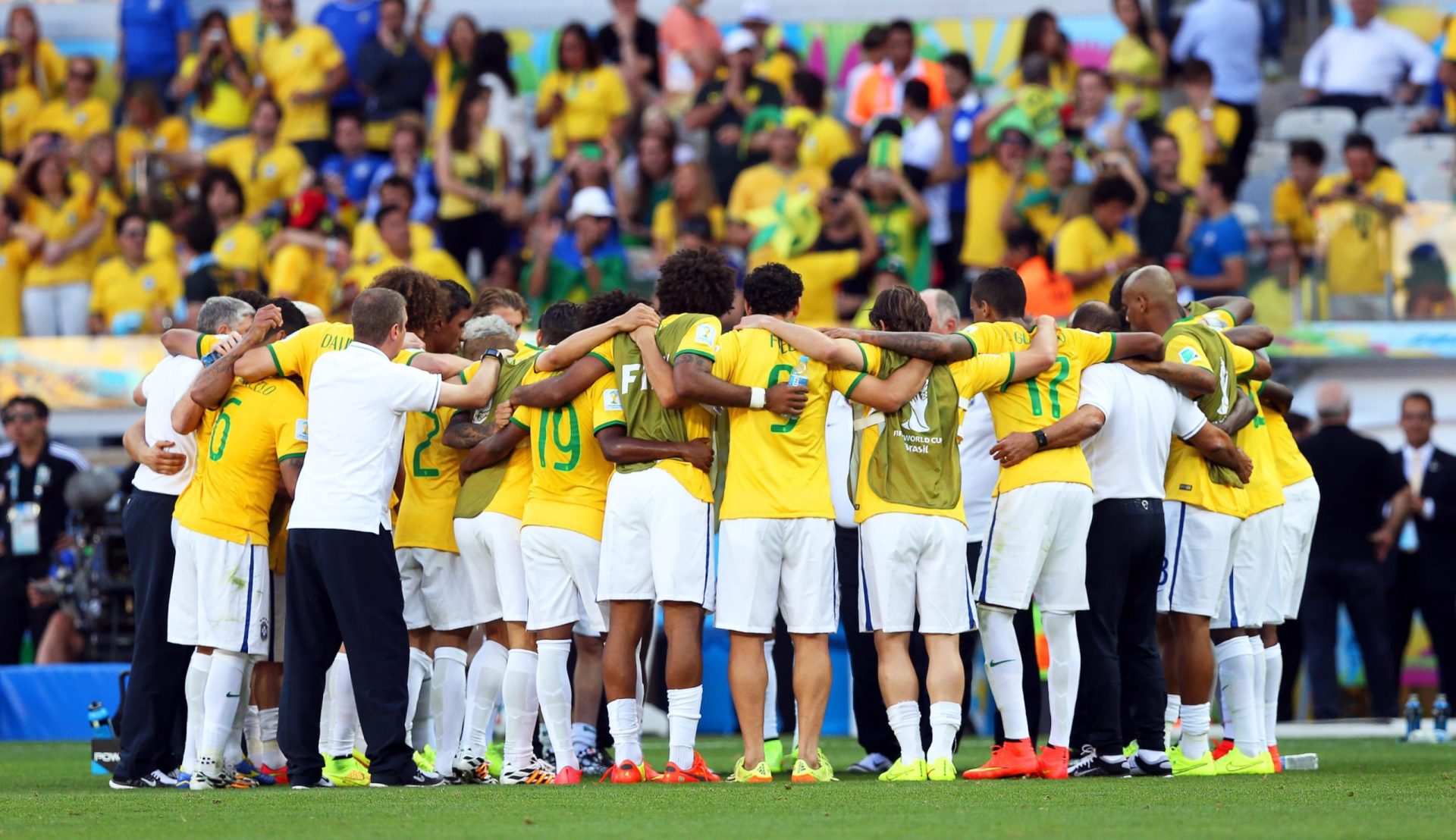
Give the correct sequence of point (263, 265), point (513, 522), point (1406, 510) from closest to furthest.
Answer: point (513, 522), point (1406, 510), point (263, 265)

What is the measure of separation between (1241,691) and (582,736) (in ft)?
10.7

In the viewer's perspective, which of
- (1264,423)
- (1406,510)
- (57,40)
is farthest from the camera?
(57,40)

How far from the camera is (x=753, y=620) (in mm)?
8055

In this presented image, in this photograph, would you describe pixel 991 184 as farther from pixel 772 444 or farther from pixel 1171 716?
pixel 772 444

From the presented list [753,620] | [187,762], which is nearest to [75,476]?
[187,762]

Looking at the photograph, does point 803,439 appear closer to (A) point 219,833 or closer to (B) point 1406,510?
(A) point 219,833

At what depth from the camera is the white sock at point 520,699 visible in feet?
27.5

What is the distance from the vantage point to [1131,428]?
8617mm

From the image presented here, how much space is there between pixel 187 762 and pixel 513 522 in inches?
71.0

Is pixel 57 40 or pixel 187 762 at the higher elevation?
pixel 57 40

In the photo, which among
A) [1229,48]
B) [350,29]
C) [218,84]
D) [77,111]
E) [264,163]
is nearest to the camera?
[1229,48]

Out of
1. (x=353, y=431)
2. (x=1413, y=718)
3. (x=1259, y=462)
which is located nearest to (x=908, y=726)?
(x=1259, y=462)

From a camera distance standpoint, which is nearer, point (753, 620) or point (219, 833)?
point (219, 833)

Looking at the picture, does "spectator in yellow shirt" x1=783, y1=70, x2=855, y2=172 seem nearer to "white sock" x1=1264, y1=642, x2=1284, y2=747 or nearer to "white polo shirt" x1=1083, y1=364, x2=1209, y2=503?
"white sock" x1=1264, y1=642, x2=1284, y2=747
